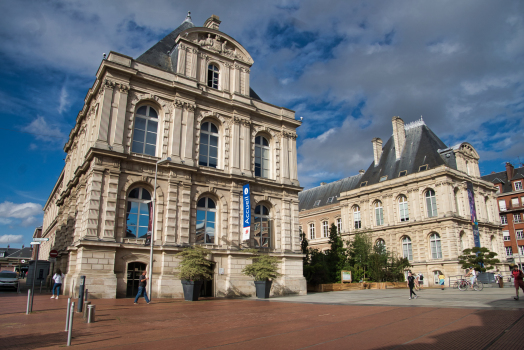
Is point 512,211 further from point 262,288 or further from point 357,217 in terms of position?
point 262,288

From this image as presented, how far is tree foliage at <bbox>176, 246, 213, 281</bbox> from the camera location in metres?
20.5

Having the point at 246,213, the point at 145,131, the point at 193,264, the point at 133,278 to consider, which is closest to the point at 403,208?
the point at 246,213

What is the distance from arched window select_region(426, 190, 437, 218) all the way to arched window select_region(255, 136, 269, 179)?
1065 inches

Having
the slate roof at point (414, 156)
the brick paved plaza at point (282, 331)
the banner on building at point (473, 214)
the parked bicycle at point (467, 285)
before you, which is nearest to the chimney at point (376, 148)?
the slate roof at point (414, 156)

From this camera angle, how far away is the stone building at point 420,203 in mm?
44875

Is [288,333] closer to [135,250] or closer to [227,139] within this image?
[135,250]

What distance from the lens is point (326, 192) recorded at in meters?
66.6

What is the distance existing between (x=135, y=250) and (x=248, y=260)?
790cm

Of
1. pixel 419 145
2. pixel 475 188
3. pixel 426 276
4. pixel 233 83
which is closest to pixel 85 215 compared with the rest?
pixel 233 83

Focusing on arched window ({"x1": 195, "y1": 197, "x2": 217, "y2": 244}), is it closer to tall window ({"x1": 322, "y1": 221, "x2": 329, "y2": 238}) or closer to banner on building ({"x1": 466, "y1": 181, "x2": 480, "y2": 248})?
tall window ({"x1": 322, "y1": 221, "x2": 329, "y2": 238})

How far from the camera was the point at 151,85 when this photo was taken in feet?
82.1

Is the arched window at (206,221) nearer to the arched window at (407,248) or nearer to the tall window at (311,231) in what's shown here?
the arched window at (407,248)

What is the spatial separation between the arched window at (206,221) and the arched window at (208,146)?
2.83m

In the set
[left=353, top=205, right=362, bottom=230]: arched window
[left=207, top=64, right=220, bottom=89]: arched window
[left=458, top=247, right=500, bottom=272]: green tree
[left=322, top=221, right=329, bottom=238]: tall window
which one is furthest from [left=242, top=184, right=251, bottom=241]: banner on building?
[left=322, top=221, right=329, bottom=238]: tall window
